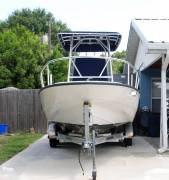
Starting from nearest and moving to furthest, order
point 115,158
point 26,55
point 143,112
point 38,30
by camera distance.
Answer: point 115,158 → point 143,112 → point 26,55 → point 38,30

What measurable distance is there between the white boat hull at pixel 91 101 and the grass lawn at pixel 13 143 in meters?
1.96

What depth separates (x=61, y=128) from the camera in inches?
512

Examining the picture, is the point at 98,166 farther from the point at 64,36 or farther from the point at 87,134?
the point at 64,36

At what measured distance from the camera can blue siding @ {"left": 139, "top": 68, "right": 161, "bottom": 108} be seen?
18.1 metres

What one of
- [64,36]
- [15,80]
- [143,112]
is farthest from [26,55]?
[64,36]

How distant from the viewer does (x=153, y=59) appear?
14.2m

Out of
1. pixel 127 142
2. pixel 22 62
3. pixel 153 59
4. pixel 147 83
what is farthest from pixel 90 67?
pixel 22 62

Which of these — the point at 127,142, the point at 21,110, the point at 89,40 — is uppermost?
the point at 89,40

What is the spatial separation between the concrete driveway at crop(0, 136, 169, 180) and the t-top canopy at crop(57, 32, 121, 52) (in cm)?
314

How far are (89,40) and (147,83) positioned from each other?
4.63 metres

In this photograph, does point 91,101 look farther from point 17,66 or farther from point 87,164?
point 17,66

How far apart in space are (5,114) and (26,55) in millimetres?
9723

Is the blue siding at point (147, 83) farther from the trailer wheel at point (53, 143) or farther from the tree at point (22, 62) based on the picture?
the tree at point (22, 62)

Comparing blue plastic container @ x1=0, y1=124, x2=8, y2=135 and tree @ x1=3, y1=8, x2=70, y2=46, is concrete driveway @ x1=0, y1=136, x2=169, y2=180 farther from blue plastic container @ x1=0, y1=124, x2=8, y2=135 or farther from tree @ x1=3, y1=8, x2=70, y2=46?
tree @ x1=3, y1=8, x2=70, y2=46
